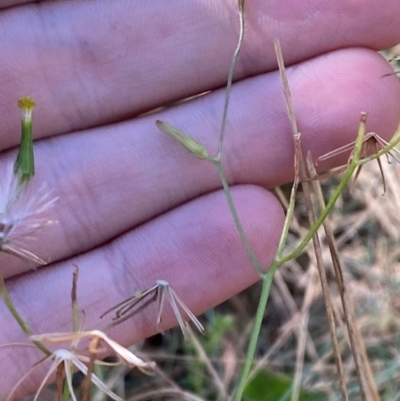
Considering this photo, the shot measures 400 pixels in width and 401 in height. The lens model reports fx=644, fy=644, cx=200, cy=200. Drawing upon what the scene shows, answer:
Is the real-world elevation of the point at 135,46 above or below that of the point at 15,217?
above

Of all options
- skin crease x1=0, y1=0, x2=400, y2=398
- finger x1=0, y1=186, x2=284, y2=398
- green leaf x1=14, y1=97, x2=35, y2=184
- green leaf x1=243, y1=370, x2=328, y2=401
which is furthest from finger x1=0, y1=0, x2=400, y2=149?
green leaf x1=243, y1=370, x2=328, y2=401

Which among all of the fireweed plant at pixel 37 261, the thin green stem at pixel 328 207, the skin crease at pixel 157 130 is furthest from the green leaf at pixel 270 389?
the thin green stem at pixel 328 207

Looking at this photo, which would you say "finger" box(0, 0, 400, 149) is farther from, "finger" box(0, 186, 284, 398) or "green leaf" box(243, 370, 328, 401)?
"green leaf" box(243, 370, 328, 401)

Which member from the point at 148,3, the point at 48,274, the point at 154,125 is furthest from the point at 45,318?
the point at 148,3

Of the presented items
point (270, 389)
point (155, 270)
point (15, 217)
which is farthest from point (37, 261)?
point (270, 389)

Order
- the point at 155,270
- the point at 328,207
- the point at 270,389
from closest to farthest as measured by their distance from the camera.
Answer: the point at 328,207
the point at 155,270
the point at 270,389

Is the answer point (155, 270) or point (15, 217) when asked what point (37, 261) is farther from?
point (155, 270)
